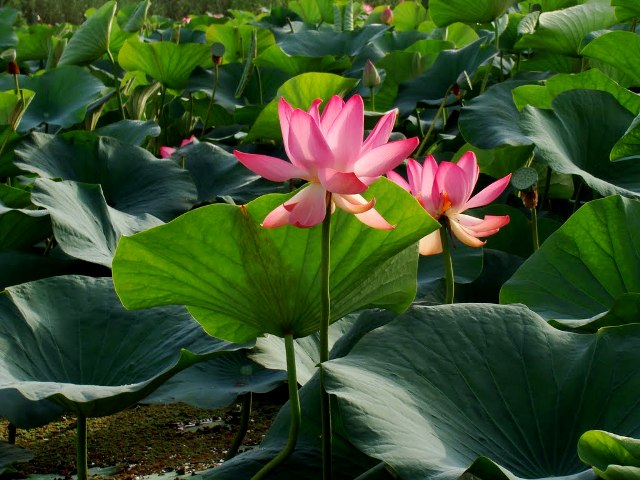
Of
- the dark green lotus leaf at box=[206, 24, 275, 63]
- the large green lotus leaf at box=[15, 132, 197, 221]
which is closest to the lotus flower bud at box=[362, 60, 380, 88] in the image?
the large green lotus leaf at box=[15, 132, 197, 221]

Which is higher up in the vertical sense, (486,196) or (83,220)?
(486,196)

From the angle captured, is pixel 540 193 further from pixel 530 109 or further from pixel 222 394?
pixel 222 394

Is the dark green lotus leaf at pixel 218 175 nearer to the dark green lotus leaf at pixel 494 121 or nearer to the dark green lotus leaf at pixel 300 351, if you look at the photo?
the dark green lotus leaf at pixel 494 121

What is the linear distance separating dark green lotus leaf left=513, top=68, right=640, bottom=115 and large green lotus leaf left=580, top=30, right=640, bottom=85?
0.06 m

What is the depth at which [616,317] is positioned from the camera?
116 cm

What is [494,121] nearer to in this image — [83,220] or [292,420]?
[83,220]

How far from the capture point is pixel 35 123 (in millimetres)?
2691

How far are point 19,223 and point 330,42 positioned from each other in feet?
5.49

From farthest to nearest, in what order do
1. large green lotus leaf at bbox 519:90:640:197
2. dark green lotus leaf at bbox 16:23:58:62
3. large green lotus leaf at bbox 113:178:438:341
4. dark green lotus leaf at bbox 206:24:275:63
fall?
dark green lotus leaf at bbox 16:23:58:62 < dark green lotus leaf at bbox 206:24:275:63 < large green lotus leaf at bbox 519:90:640:197 < large green lotus leaf at bbox 113:178:438:341

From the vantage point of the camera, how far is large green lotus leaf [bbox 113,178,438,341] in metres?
1.06

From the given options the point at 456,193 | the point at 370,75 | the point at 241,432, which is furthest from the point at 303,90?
the point at 456,193

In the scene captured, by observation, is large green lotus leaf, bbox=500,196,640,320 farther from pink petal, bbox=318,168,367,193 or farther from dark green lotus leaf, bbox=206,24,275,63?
dark green lotus leaf, bbox=206,24,275,63

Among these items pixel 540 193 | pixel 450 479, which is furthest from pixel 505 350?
pixel 540 193

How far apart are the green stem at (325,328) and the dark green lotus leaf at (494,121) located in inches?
32.9
